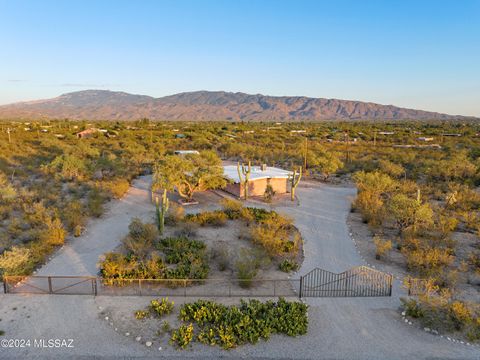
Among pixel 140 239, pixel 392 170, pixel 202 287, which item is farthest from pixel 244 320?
pixel 392 170

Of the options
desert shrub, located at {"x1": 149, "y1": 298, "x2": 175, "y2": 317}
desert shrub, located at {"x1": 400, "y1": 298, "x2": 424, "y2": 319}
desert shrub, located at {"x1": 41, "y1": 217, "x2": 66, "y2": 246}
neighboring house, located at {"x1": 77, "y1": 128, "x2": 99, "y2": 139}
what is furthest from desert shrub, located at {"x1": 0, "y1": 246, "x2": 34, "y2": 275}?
neighboring house, located at {"x1": 77, "y1": 128, "x2": 99, "y2": 139}

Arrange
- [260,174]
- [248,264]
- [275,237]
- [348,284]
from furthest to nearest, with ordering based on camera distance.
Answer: [260,174]
[275,237]
[248,264]
[348,284]

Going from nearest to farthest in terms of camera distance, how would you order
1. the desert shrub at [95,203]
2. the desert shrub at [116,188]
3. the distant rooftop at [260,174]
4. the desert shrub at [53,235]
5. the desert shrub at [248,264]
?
1. the desert shrub at [248,264]
2. the desert shrub at [53,235]
3. the desert shrub at [95,203]
4. the desert shrub at [116,188]
5. the distant rooftop at [260,174]

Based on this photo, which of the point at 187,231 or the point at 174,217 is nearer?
the point at 187,231

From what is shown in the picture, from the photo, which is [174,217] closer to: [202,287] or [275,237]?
[275,237]

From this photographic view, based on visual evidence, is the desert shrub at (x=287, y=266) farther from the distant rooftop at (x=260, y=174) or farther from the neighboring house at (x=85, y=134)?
the neighboring house at (x=85, y=134)

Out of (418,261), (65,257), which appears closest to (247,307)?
(418,261)

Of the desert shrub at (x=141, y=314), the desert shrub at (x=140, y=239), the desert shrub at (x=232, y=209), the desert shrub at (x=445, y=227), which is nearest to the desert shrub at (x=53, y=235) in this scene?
the desert shrub at (x=140, y=239)
